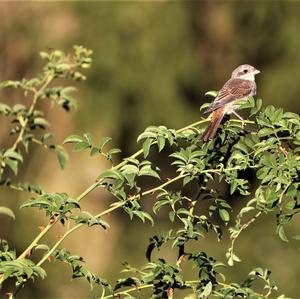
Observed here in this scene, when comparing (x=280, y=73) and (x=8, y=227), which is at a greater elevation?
(x=280, y=73)

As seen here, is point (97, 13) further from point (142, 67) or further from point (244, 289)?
point (244, 289)

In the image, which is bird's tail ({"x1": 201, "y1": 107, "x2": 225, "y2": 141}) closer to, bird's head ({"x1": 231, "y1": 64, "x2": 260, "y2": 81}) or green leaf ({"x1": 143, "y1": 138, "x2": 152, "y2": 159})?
green leaf ({"x1": 143, "y1": 138, "x2": 152, "y2": 159})

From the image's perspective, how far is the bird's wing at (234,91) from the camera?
5.21 m

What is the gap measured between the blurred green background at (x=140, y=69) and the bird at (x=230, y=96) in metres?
4.59

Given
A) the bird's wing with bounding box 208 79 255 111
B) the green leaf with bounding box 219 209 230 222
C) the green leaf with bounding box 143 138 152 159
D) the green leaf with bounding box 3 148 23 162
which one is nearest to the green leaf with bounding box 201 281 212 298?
the green leaf with bounding box 219 209 230 222

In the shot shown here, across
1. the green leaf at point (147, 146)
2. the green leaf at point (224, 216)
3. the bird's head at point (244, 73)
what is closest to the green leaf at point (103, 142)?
the green leaf at point (147, 146)

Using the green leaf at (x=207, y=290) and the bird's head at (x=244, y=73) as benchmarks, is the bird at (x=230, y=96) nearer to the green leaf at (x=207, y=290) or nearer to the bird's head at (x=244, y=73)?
the bird's head at (x=244, y=73)

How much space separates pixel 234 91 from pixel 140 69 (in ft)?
19.0

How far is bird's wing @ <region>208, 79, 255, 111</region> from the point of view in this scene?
205 inches

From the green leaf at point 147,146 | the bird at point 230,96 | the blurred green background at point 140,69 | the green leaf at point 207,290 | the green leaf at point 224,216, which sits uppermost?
the blurred green background at point 140,69

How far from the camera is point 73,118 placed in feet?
38.1

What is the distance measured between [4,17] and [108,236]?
3844 millimetres

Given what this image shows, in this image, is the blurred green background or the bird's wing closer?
the bird's wing

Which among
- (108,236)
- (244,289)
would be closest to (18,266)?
(244,289)
